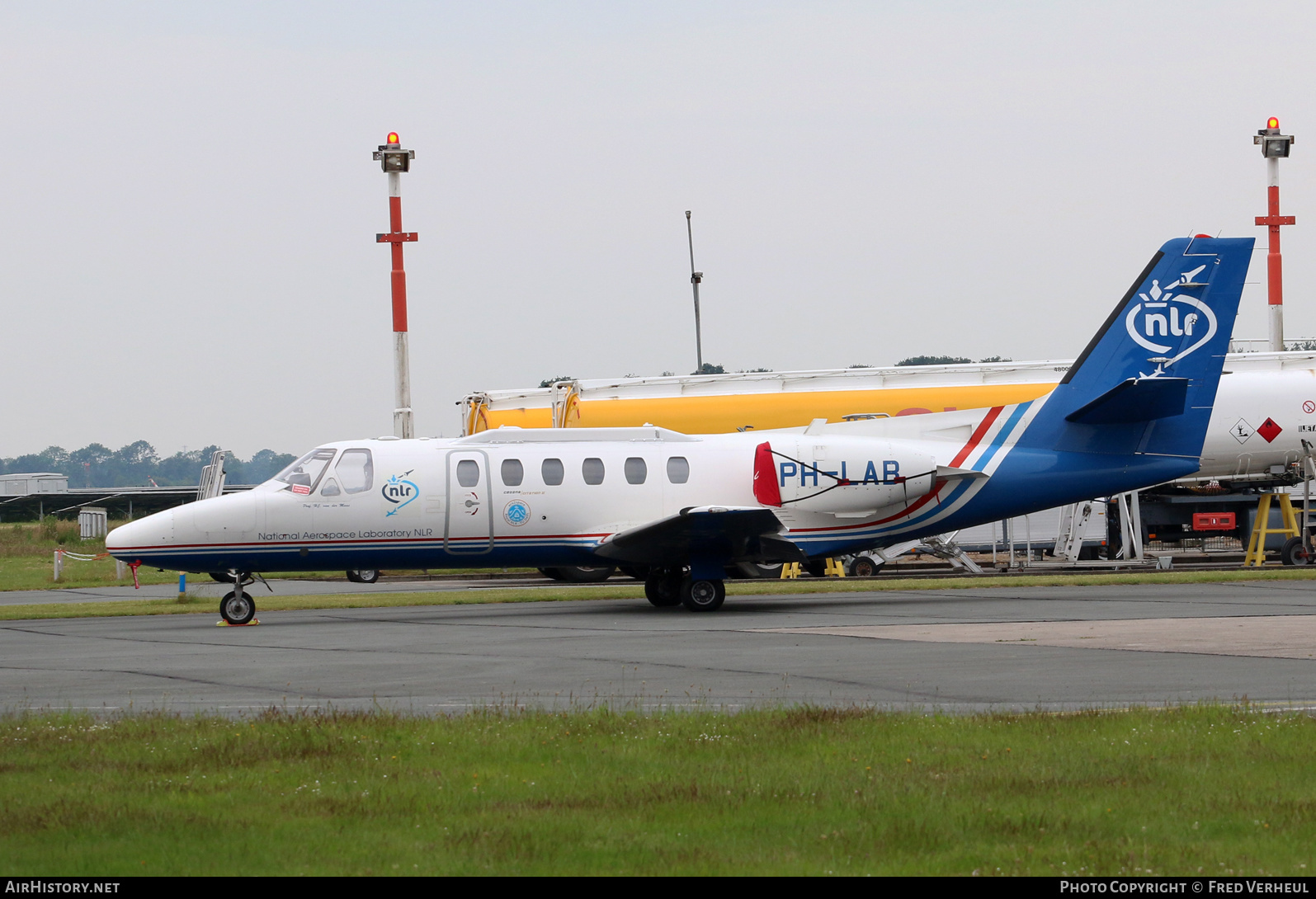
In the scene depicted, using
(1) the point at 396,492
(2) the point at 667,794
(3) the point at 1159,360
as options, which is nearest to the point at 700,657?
(2) the point at 667,794

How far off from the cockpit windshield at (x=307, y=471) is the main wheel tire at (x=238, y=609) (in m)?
1.89

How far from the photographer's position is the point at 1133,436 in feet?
69.2

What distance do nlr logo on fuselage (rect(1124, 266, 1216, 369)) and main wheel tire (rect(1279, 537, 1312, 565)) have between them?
10.00 meters

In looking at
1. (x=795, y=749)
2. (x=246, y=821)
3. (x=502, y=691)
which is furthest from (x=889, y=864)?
(x=502, y=691)

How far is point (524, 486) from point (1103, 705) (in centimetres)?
1202

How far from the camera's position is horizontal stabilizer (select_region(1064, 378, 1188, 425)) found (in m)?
20.2

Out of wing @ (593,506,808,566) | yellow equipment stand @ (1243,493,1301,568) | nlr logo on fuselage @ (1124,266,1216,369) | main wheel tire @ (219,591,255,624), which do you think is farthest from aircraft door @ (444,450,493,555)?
yellow equipment stand @ (1243,493,1301,568)

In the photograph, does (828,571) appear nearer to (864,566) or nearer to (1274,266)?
(864,566)

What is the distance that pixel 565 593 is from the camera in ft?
Answer: 79.0

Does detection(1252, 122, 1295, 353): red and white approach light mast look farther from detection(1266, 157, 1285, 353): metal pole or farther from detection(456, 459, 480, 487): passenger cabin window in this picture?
detection(456, 459, 480, 487): passenger cabin window

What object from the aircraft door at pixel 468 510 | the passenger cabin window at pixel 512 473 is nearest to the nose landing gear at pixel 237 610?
the aircraft door at pixel 468 510

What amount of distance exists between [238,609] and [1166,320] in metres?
15.5

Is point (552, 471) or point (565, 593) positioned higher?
point (552, 471)
